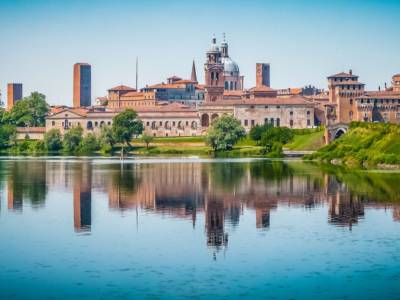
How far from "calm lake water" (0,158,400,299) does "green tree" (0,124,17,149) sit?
5870cm

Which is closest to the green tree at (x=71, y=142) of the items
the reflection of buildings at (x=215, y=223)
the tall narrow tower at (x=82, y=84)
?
the tall narrow tower at (x=82, y=84)

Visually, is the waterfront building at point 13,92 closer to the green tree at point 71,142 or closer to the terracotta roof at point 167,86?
the terracotta roof at point 167,86

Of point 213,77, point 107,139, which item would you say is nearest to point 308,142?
point 107,139

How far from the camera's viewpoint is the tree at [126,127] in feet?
283

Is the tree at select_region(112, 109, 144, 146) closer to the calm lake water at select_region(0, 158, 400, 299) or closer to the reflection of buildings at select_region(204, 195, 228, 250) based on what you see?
the calm lake water at select_region(0, 158, 400, 299)

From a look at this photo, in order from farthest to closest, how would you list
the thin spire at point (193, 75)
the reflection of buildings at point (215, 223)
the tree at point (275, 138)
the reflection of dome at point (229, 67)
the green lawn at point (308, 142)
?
the thin spire at point (193, 75)
the reflection of dome at point (229, 67)
the tree at point (275, 138)
the green lawn at point (308, 142)
the reflection of buildings at point (215, 223)

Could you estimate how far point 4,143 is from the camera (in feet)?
314

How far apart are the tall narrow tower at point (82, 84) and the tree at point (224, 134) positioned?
66544mm

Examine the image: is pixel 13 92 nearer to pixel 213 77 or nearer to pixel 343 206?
pixel 213 77

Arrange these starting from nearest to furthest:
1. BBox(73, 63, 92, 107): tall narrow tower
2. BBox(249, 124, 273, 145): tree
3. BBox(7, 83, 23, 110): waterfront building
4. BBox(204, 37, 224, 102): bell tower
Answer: BBox(249, 124, 273, 145): tree, BBox(204, 37, 224, 102): bell tower, BBox(73, 63, 92, 107): tall narrow tower, BBox(7, 83, 23, 110): waterfront building

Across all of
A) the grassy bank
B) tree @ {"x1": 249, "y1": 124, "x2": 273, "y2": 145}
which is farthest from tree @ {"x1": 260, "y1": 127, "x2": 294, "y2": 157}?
the grassy bank

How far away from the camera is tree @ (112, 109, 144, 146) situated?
283ft

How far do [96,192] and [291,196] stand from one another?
23.1 feet

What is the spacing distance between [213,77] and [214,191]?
7453cm
